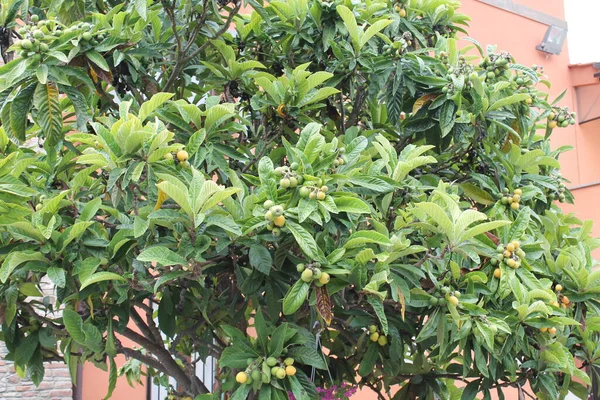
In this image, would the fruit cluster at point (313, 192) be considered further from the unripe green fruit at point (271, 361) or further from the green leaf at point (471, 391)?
the green leaf at point (471, 391)

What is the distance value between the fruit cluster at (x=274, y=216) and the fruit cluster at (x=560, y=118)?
1.70 meters

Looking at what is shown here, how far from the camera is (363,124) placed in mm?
3402

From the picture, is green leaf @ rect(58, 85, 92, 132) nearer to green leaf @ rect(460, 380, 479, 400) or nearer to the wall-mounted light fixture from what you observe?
green leaf @ rect(460, 380, 479, 400)

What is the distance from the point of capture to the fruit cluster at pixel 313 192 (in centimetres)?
205

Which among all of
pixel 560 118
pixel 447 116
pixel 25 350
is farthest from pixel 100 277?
pixel 560 118

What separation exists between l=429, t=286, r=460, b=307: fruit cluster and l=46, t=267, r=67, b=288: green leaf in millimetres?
1170

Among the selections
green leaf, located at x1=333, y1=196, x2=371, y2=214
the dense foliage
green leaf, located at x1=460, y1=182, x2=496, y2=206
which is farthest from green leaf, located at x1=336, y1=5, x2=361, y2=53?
green leaf, located at x1=333, y1=196, x2=371, y2=214

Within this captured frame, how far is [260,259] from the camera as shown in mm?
2217

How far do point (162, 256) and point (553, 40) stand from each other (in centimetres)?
755

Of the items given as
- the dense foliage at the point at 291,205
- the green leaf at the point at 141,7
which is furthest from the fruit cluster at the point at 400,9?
the green leaf at the point at 141,7

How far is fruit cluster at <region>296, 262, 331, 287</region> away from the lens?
6.86ft

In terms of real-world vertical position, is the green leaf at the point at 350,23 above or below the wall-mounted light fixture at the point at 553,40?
below

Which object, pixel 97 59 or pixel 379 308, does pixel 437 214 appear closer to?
pixel 379 308

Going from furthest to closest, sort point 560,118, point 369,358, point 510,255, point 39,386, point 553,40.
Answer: point 553,40, point 39,386, point 560,118, point 369,358, point 510,255
